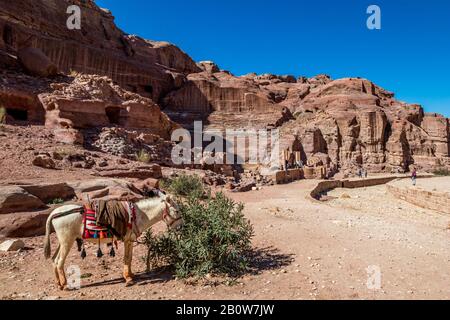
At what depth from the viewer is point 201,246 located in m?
4.89

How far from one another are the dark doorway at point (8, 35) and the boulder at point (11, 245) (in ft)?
94.5

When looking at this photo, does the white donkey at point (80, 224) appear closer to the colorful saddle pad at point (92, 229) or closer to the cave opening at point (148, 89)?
the colorful saddle pad at point (92, 229)

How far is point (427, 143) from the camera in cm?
4716

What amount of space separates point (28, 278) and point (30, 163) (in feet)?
27.8

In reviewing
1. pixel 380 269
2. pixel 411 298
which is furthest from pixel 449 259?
pixel 411 298

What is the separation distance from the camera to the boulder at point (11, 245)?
5.58m

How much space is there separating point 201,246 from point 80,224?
186 cm

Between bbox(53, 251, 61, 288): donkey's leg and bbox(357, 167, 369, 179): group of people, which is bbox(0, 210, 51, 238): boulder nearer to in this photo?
bbox(53, 251, 61, 288): donkey's leg

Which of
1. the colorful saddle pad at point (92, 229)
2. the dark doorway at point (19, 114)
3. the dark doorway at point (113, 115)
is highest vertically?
the dark doorway at point (113, 115)

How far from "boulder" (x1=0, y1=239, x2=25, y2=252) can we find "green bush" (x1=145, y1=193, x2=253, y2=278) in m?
2.62

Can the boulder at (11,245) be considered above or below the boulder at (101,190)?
below

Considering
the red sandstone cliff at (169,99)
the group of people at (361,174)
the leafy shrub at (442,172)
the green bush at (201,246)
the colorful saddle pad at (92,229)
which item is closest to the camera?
the colorful saddle pad at (92,229)

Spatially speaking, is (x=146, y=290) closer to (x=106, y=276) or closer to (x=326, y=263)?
(x=106, y=276)

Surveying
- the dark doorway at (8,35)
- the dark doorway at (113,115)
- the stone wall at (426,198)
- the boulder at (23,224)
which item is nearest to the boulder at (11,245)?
the boulder at (23,224)
